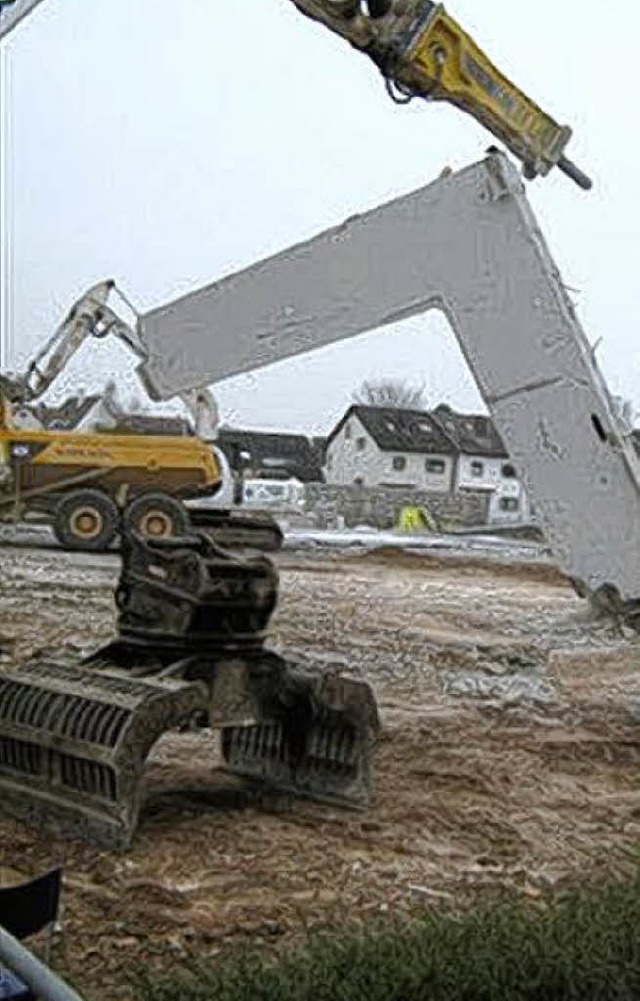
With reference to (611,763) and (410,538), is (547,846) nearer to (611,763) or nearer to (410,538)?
(611,763)

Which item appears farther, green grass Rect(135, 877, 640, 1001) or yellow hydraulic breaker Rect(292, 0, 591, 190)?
yellow hydraulic breaker Rect(292, 0, 591, 190)

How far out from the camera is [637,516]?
6.55m

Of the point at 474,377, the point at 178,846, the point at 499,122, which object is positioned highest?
the point at 499,122

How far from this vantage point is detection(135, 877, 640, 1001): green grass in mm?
3094

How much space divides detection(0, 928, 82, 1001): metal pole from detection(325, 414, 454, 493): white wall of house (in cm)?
6068

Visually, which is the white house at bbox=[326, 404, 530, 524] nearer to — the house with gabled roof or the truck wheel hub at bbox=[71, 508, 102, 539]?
the house with gabled roof

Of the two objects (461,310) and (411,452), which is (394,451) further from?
(461,310)

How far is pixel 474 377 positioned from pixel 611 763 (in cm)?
197

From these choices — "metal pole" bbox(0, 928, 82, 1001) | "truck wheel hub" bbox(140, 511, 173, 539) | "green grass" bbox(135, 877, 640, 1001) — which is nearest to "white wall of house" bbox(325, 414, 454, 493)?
"truck wheel hub" bbox(140, 511, 173, 539)

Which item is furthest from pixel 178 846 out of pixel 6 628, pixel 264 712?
pixel 6 628

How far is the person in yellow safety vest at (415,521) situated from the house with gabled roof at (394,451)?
80.6 feet

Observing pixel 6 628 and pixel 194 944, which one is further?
pixel 6 628

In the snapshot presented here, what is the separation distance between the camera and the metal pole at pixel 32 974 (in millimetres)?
2111

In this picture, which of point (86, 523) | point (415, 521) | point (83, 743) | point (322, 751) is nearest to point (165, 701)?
point (83, 743)
